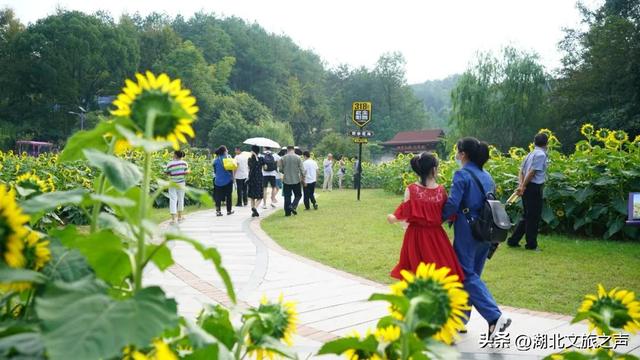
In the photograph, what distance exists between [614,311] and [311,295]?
4979 mm

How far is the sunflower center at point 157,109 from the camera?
0.94 m

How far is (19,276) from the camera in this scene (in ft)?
2.51

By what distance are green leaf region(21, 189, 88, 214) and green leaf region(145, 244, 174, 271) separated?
0.14 m

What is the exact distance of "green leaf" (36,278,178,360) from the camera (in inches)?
27.3

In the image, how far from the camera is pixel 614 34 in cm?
2998

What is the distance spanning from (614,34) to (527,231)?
2600 centimetres

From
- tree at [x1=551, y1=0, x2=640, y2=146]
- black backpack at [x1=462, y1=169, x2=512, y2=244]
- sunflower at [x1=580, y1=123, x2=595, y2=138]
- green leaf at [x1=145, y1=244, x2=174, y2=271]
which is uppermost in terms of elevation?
tree at [x1=551, y1=0, x2=640, y2=146]

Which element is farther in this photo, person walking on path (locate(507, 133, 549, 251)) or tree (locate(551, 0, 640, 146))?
tree (locate(551, 0, 640, 146))

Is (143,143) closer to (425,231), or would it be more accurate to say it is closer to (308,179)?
(425,231)

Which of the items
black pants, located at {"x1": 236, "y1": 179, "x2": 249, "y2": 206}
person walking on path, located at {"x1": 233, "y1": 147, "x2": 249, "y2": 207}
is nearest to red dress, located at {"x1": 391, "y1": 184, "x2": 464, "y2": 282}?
person walking on path, located at {"x1": 233, "y1": 147, "x2": 249, "y2": 207}

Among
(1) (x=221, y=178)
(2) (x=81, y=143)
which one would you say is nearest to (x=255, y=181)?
(1) (x=221, y=178)

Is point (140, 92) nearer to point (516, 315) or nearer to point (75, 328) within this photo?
point (75, 328)

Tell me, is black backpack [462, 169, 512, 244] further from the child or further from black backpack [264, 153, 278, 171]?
black backpack [264, 153, 278, 171]

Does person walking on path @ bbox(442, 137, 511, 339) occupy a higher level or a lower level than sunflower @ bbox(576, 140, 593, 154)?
A: lower
